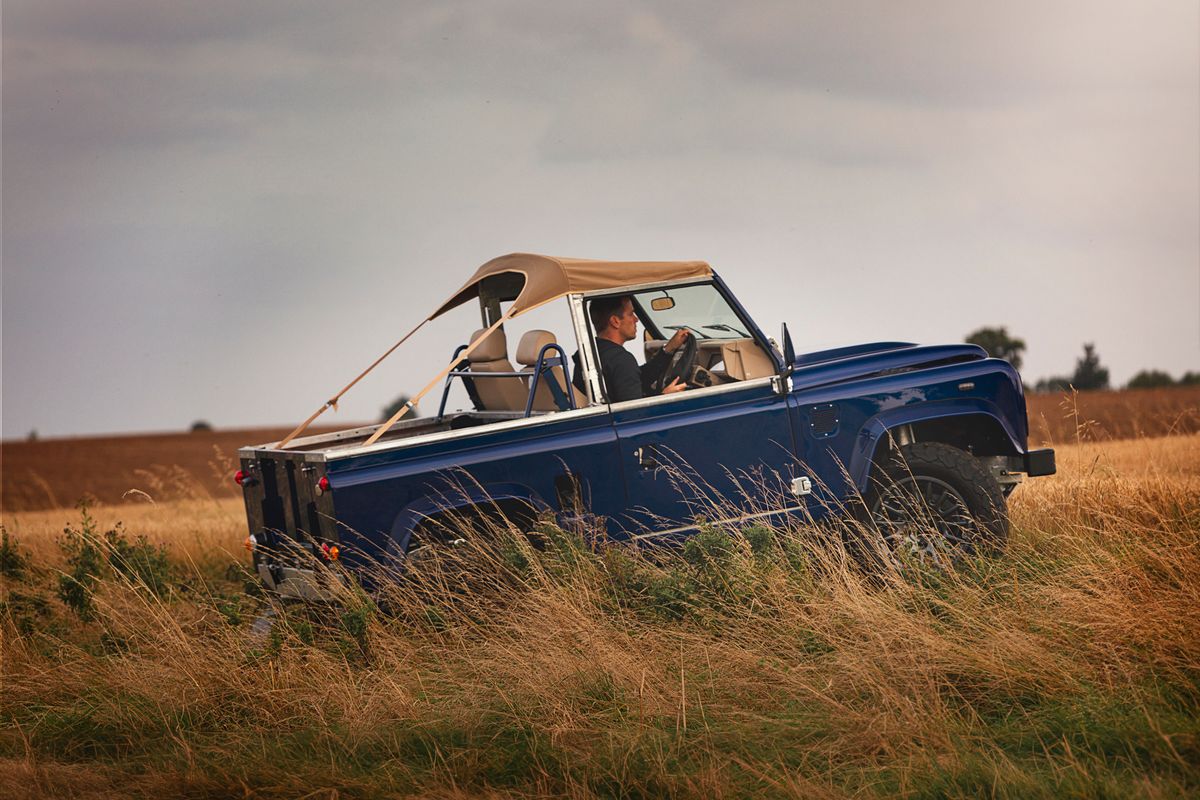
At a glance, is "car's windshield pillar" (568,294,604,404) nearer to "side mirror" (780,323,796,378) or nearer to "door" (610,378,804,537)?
"door" (610,378,804,537)

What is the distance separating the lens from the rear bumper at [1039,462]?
8.30 m

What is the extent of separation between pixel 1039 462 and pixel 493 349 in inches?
149

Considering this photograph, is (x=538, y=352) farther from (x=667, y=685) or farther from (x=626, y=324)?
(x=667, y=685)

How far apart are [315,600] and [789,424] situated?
3.13 metres

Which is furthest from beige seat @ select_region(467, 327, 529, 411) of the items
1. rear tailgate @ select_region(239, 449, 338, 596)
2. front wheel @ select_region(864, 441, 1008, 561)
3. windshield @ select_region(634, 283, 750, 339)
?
front wheel @ select_region(864, 441, 1008, 561)

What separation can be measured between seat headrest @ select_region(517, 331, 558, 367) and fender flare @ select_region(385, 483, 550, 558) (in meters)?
0.90

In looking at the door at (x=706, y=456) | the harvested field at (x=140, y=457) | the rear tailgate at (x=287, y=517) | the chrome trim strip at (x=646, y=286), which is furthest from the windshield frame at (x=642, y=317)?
the harvested field at (x=140, y=457)

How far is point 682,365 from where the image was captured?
7.99 metres

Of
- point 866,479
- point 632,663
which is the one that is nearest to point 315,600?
point 632,663

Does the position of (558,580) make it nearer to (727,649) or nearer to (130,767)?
(727,649)

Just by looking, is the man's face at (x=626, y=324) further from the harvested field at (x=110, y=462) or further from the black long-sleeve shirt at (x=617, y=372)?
the harvested field at (x=110, y=462)

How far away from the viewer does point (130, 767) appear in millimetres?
5965

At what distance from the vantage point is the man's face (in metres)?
7.89

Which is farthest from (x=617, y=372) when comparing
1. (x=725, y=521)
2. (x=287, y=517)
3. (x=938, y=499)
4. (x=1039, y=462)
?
(x=1039, y=462)
